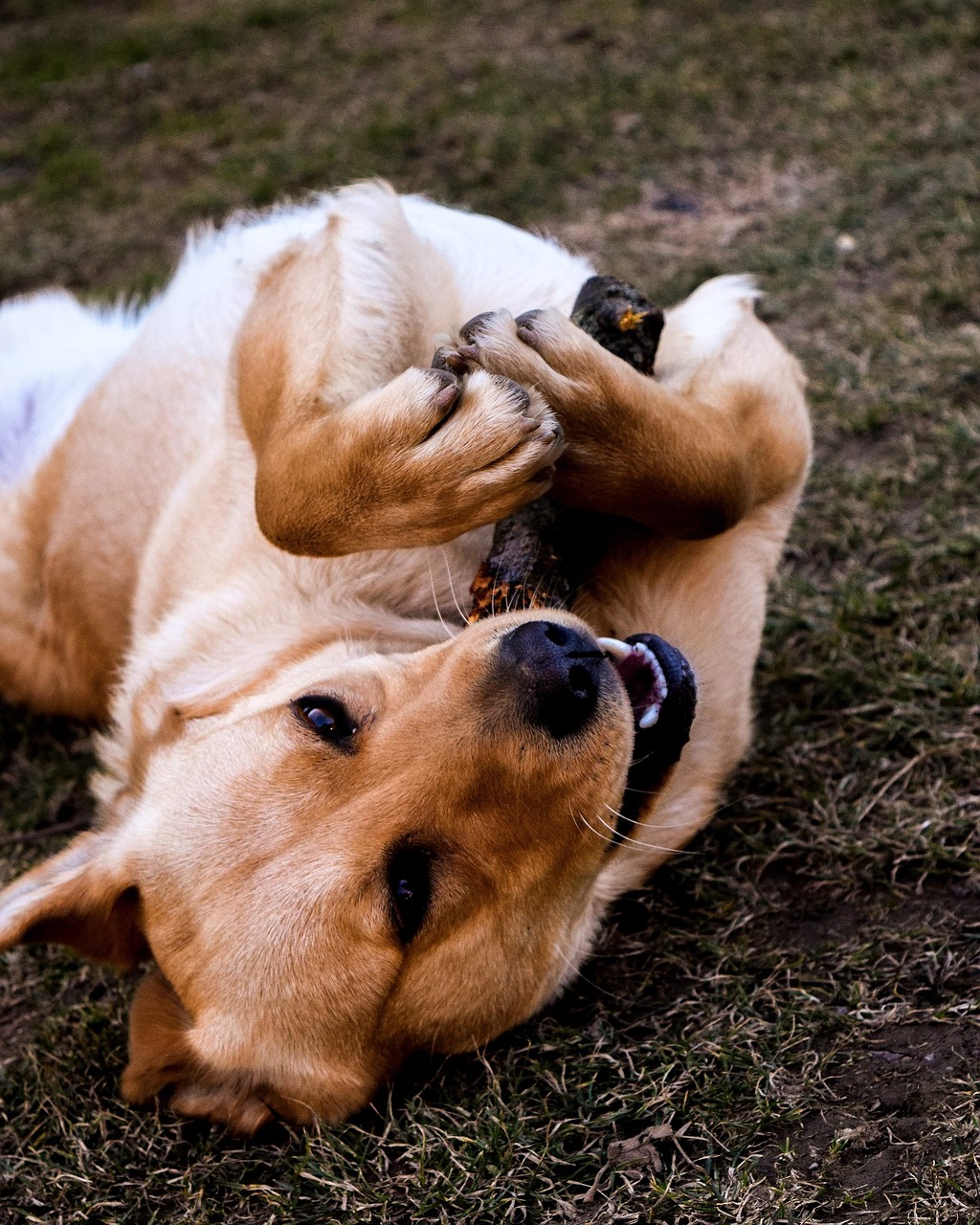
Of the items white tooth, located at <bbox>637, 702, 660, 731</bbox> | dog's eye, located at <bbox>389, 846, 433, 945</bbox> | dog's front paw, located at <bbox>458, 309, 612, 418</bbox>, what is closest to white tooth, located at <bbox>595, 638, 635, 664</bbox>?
white tooth, located at <bbox>637, 702, 660, 731</bbox>

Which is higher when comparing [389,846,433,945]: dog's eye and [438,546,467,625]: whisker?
[438,546,467,625]: whisker

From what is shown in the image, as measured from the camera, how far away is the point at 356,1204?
2260 millimetres

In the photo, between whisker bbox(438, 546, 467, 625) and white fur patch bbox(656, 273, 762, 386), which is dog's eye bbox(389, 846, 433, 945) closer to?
whisker bbox(438, 546, 467, 625)

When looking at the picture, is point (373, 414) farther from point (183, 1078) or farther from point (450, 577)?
point (183, 1078)

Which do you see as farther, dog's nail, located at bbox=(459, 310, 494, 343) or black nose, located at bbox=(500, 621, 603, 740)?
dog's nail, located at bbox=(459, 310, 494, 343)

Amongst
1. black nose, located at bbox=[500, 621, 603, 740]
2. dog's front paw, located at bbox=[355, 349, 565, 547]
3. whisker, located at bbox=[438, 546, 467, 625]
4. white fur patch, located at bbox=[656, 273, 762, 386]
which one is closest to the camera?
black nose, located at bbox=[500, 621, 603, 740]

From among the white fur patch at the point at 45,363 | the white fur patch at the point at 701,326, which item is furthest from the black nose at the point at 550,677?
the white fur patch at the point at 45,363

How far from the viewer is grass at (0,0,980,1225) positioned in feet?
7.29

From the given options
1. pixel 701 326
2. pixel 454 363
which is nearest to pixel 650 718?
pixel 454 363

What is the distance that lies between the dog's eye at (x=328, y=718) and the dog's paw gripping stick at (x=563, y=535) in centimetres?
34

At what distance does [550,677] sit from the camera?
2.18 meters

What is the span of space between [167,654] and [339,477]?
28.4 inches

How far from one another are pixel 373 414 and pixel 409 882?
34.9 inches

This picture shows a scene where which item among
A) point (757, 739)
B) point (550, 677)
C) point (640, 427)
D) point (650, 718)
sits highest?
point (640, 427)
